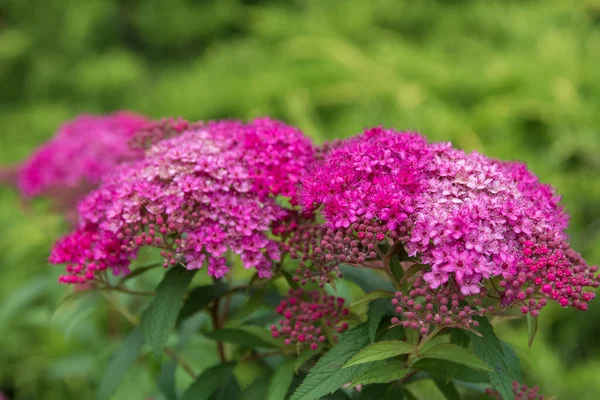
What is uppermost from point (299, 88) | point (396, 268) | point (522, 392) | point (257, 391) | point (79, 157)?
point (299, 88)

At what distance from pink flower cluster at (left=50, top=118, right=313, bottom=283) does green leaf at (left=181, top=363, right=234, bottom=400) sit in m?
0.32

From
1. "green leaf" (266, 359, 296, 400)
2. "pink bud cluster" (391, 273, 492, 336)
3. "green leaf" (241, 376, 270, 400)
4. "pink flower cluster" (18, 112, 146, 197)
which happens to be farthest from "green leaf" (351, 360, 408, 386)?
"pink flower cluster" (18, 112, 146, 197)

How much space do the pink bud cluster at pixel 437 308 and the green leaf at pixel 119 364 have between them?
2.32ft

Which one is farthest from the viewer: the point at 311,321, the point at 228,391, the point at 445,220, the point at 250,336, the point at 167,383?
the point at 167,383

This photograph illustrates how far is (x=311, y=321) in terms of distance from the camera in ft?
4.48

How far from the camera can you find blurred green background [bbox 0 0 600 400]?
126 inches

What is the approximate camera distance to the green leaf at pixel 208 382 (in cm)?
153

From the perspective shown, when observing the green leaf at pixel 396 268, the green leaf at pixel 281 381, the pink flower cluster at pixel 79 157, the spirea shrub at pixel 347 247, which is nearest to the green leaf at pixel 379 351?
the spirea shrub at pixel 347 247

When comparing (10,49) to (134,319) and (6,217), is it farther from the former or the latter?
(134,319)

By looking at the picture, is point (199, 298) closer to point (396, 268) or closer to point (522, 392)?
point (396, 268)

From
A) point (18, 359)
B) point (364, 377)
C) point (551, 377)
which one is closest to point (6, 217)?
point (18, 359)

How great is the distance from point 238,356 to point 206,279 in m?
0.54

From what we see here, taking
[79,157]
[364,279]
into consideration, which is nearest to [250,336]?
[364,279]

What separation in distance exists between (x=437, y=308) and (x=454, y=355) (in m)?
0.09
